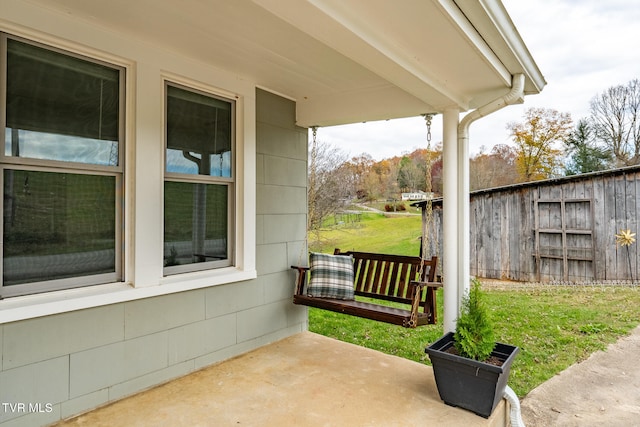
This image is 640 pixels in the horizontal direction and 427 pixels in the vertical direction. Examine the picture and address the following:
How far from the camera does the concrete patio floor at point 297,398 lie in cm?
205

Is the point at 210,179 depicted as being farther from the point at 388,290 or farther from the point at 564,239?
the point at 564,239

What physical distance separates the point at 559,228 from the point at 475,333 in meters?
5.50

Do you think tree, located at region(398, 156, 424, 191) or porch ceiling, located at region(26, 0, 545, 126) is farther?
tree, located at region(398, 156, 424, 191)

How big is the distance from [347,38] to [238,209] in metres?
1.74

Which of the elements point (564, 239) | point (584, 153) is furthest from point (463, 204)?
point (584, 153)

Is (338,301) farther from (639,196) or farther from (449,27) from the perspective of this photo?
(639,196)

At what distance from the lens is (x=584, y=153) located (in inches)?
393

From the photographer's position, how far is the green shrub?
2.20m

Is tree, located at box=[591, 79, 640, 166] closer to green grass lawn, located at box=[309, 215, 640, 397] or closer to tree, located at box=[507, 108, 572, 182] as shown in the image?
tree, located at box=[507, 108, 572, 182]

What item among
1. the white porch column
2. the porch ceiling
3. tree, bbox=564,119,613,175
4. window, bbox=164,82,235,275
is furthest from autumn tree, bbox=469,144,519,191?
window, bbox=164,82,235,275

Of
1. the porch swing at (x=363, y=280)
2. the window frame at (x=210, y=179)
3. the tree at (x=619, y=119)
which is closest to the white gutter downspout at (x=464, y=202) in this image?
the porch swing at (x=363, y=280)

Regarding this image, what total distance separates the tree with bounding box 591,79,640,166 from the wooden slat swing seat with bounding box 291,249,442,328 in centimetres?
968

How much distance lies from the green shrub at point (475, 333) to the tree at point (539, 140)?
31.1 feet

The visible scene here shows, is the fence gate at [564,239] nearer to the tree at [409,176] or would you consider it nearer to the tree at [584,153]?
the tree at [409,176]
